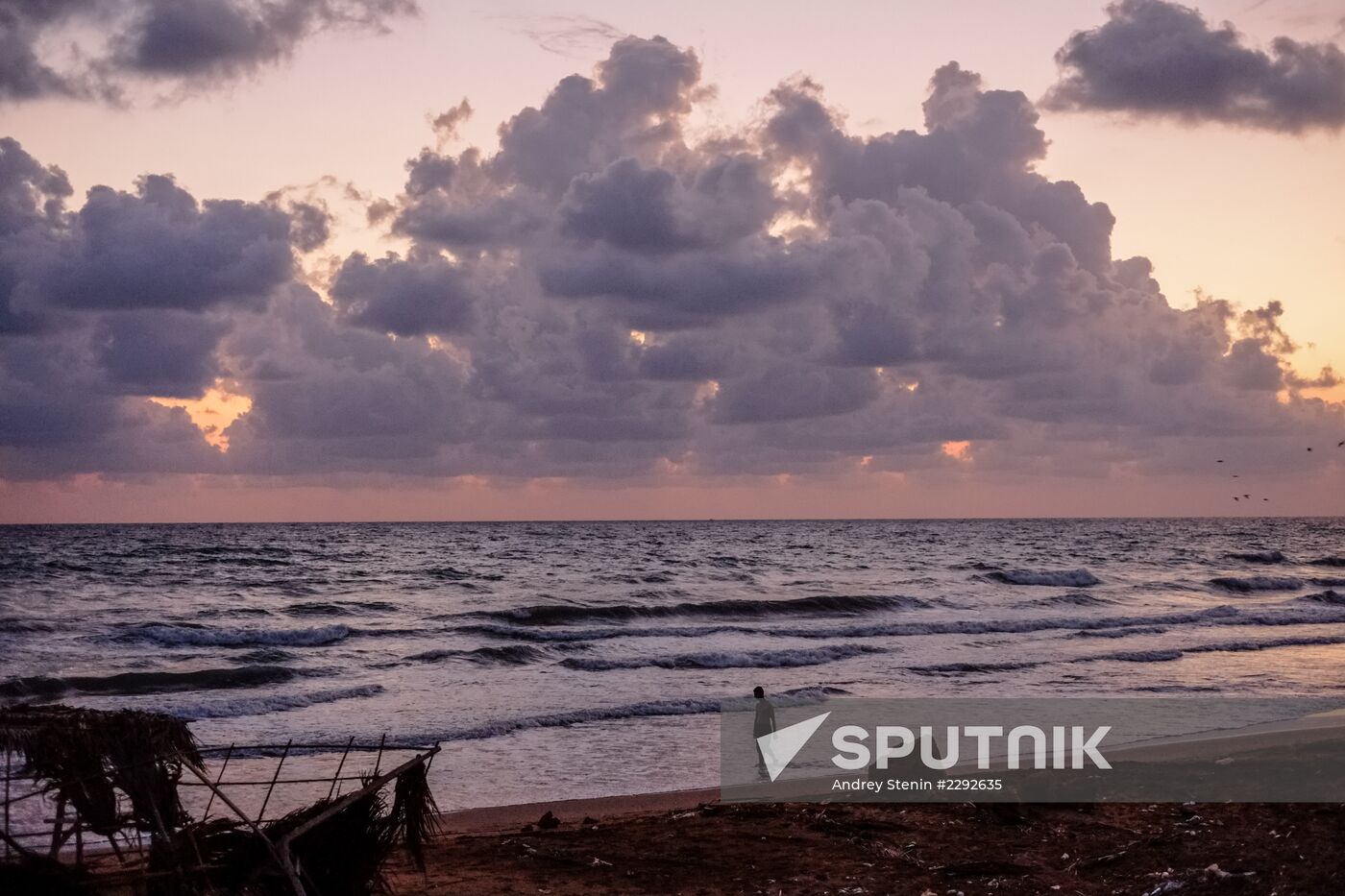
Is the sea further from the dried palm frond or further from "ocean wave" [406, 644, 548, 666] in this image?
the dried palm frond

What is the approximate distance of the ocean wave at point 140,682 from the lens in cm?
2533

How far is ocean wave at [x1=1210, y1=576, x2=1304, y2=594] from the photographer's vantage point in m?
55.3

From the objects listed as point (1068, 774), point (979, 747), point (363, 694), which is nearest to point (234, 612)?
point (363, 694)

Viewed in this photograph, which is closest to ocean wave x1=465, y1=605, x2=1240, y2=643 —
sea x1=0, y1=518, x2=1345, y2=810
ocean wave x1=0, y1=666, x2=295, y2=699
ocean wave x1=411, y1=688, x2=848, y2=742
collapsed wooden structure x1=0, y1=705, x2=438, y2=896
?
sea x1=0, y1=518, x2=1345, y2=810

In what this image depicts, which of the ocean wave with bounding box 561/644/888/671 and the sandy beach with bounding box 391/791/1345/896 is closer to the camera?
the sandy beach with bounding box 391/791/1345/896

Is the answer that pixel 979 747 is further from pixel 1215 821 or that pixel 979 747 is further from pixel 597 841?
pixel 597 841

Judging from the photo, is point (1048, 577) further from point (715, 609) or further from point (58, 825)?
point (58, 825)

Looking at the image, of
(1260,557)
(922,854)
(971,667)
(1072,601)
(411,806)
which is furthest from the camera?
(1260,557)

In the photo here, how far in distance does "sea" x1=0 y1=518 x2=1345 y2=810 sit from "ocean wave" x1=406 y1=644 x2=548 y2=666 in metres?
0.12

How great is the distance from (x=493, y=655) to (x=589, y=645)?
141 inches

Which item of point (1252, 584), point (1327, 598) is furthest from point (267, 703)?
point (1252, 584)

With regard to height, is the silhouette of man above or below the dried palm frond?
below

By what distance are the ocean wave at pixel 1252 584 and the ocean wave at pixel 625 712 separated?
38519 millimetres

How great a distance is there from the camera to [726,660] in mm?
29734
